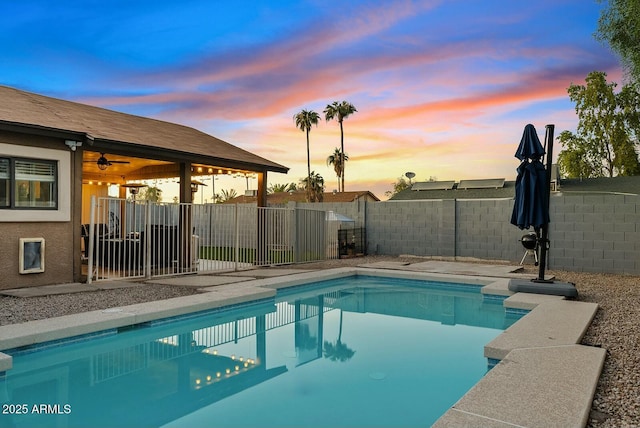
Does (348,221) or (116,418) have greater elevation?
(348,221)

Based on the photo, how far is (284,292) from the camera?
30.5 feet

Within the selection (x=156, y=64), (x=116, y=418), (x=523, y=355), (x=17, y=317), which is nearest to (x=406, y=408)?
(x=523, y=355)

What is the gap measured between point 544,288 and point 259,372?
5.60 meters

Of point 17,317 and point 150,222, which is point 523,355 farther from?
point 150,222

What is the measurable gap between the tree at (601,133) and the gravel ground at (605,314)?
21231 mm

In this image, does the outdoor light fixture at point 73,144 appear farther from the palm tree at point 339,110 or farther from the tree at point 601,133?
the palm tree at point 339,110

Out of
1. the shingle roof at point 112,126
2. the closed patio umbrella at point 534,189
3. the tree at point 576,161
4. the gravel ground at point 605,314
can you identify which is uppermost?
the tree at point 576,161

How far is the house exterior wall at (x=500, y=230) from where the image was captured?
11.5m

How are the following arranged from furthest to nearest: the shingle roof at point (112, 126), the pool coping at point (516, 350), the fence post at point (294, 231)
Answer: the fence post at point (294, 231) < the shingle roof at point (112, 126) < the pool coping at point (516, 350)

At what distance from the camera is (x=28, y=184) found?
8.32 meters

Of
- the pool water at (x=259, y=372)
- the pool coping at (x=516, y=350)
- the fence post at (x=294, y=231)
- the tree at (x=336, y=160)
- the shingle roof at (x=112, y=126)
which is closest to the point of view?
the pool coping at (x=516, y=350)

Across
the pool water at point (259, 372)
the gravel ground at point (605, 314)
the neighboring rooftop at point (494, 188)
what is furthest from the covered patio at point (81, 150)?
the neighboring rooftop at point (494, 188)

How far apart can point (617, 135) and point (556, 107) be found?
1690cm

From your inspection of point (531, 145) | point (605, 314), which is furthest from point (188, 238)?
point (605, 314)
